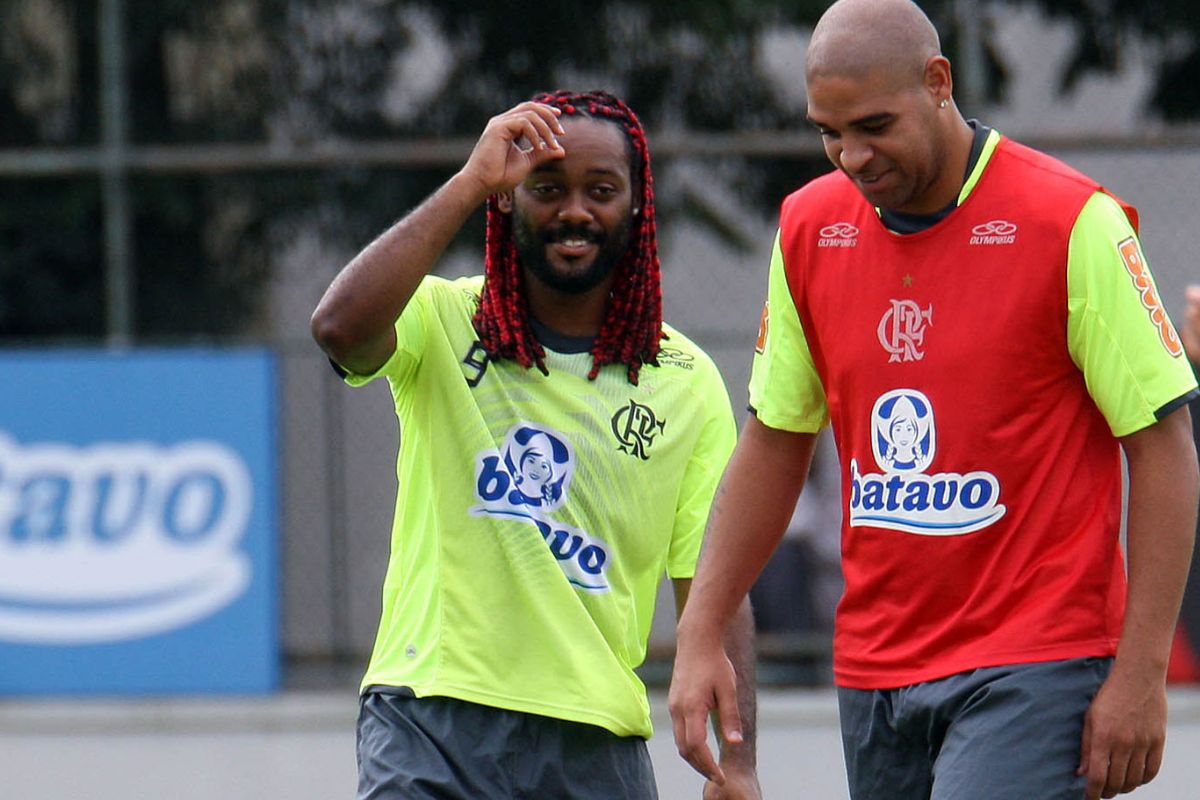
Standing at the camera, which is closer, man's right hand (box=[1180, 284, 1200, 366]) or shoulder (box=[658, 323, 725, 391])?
shoulder (box=[658, 323, 725, 391])

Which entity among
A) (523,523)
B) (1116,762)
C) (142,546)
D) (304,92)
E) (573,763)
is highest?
(304,92)

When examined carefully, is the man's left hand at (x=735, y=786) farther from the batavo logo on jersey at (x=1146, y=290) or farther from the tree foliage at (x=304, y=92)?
the tree foliage at (x=304, y=92)

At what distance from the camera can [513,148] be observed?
12.6 feet

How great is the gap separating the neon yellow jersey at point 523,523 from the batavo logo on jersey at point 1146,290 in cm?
106

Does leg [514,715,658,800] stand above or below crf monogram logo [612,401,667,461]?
below

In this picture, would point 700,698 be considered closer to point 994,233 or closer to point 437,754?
point 437,754

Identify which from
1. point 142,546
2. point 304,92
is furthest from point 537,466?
point 304,92

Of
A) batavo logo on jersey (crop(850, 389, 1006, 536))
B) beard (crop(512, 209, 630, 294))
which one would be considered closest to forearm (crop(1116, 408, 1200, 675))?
batavo logo on jersey (crop(850, 389, 1006, 536))

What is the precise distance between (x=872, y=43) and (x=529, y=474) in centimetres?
110

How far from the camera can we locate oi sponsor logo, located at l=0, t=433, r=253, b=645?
27.0 feet

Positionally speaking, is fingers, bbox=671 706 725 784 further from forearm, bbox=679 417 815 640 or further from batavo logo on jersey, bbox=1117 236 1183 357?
batavo logo on jersey, bbox=1117 236 1183 357

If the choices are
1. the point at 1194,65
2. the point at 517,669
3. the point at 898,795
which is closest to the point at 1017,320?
the point at 898,795

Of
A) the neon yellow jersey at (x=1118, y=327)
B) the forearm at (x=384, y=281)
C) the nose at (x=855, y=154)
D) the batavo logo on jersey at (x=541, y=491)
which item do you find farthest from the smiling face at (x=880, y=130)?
the batavo logo on jersey at (x=541, y=491)

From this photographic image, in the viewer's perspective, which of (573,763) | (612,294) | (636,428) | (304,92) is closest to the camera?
(573,763)
